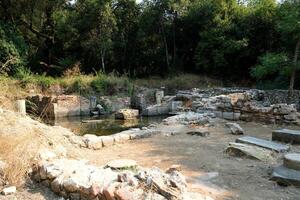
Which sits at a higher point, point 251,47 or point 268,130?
point 251,47

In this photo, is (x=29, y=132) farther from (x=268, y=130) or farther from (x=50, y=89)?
(x=50, y=89)

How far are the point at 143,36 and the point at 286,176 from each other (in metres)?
19.2

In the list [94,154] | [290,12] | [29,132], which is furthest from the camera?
[290,12]

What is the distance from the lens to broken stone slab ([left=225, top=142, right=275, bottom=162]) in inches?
232

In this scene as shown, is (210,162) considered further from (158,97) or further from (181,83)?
(181,83)

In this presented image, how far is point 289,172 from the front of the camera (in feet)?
15.7

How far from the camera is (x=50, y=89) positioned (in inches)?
678

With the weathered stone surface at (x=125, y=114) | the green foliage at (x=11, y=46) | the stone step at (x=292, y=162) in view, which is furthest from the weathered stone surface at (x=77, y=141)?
the green foliage at (x=11, y=46)

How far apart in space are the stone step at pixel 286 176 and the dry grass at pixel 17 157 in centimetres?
331

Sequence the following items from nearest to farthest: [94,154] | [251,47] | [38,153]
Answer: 1. [38,153]
2. [94,154]
3. [251,47]

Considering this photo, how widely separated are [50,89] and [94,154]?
1123cm

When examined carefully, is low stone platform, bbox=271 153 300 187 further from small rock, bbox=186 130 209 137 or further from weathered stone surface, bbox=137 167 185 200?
small rock, bbox=186 130 209 137

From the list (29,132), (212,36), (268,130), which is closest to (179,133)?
(268,130)

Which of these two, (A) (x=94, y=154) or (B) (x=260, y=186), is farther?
(A) (x=94, y=154)
